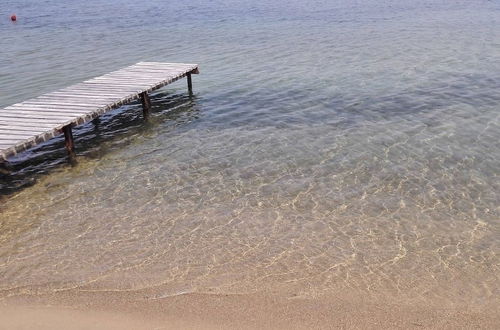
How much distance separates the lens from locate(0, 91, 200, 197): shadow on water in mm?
12453

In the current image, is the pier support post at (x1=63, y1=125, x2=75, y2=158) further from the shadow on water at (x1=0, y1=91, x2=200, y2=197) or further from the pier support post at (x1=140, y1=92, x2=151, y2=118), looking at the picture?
the pier support post at (x1=140, y1=92, x2=151, y2=118)

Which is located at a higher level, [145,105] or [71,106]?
[71,106]

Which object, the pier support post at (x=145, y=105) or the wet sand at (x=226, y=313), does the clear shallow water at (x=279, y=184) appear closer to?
the wet sand at (x=226, y=313)

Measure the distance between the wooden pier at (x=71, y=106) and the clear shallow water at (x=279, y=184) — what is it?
1006mm

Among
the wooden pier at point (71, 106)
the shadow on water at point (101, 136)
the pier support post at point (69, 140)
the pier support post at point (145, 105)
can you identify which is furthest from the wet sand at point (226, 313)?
the pier support post at point (145, 105)

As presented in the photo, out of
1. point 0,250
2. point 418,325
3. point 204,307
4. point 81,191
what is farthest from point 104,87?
point 418,325

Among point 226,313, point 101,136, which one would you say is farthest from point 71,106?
point 226,313

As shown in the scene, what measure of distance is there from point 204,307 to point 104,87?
35.6ft

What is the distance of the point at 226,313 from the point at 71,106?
917 centimetres

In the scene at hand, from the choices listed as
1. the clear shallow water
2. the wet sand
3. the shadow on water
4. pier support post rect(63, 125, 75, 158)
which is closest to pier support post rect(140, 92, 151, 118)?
the shadow on water

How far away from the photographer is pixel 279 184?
37.3 feet

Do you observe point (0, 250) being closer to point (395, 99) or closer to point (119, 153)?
point (119, 153)

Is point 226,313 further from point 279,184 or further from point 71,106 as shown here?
point 71,106

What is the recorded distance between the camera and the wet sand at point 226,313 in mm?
6785
